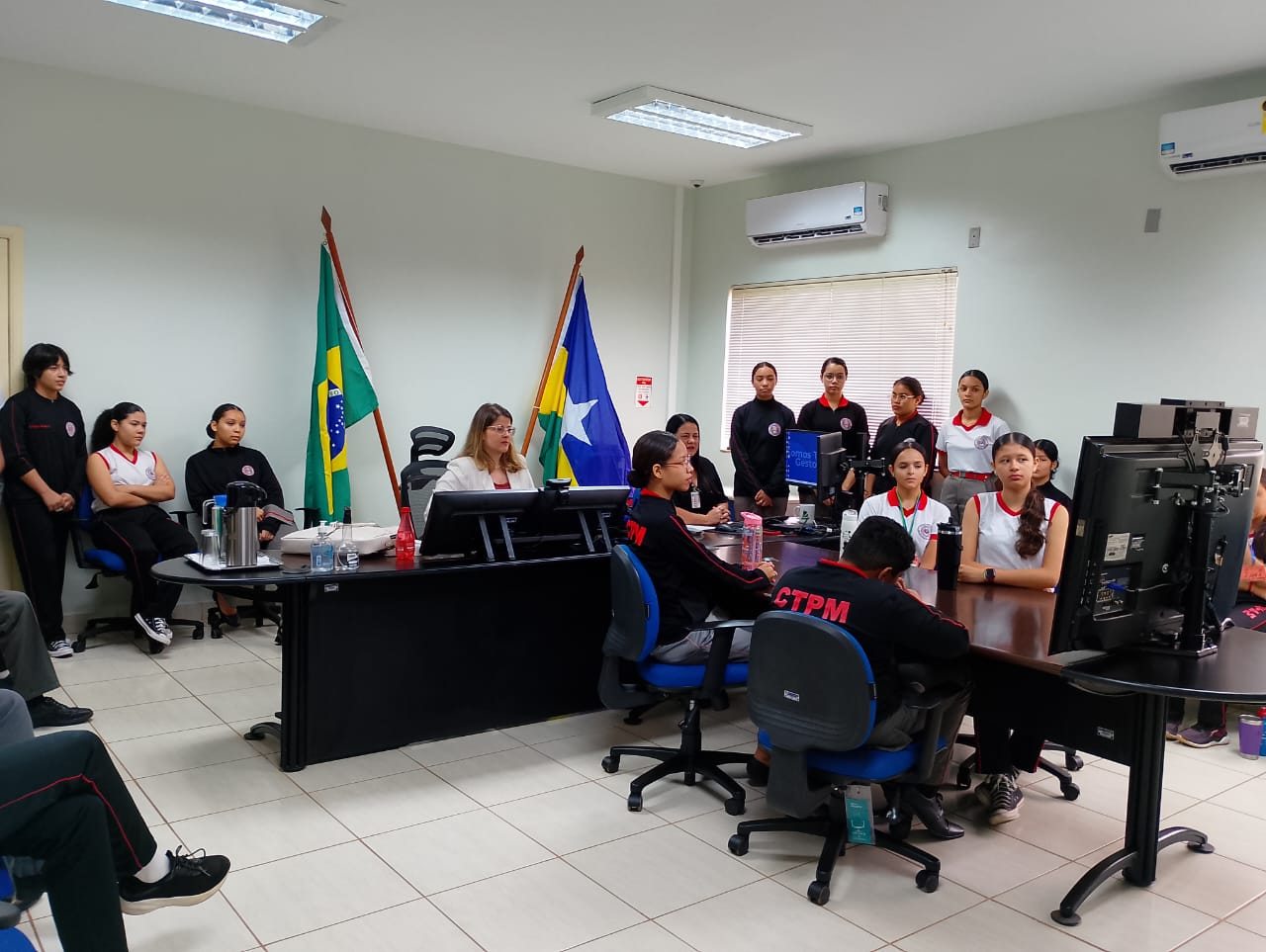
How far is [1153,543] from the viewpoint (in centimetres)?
267

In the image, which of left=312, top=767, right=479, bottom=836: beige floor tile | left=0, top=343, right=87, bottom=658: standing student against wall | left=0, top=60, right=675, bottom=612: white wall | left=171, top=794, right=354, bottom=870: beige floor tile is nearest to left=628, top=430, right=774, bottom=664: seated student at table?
left=312, top=767, right=479, bottom=836: beige floor tile

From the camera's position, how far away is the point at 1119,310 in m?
5.46

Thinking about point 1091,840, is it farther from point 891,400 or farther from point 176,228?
point 176,228

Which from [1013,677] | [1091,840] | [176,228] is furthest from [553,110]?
[1091,840]

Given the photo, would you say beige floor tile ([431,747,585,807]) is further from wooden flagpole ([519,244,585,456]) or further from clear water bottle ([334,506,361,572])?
wooden flagpole ([519,244,585,456])

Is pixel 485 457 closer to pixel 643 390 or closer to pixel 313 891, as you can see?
pixel 313 891

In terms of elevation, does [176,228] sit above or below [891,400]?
above

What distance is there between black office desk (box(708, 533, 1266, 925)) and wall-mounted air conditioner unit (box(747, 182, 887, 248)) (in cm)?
374

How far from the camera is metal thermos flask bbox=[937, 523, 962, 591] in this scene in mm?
3510

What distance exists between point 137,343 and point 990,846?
16.6 ft

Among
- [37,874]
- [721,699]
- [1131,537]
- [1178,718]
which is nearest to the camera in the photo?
[37,874]

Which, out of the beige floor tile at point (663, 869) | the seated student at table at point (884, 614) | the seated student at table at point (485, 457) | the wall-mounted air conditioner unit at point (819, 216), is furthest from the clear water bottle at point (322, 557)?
the wall-mounted air conditioner unit at point (819, 216)

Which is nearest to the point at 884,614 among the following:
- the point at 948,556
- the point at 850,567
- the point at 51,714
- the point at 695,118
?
the point at 850,567

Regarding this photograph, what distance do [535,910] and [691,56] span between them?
3.84 metres
